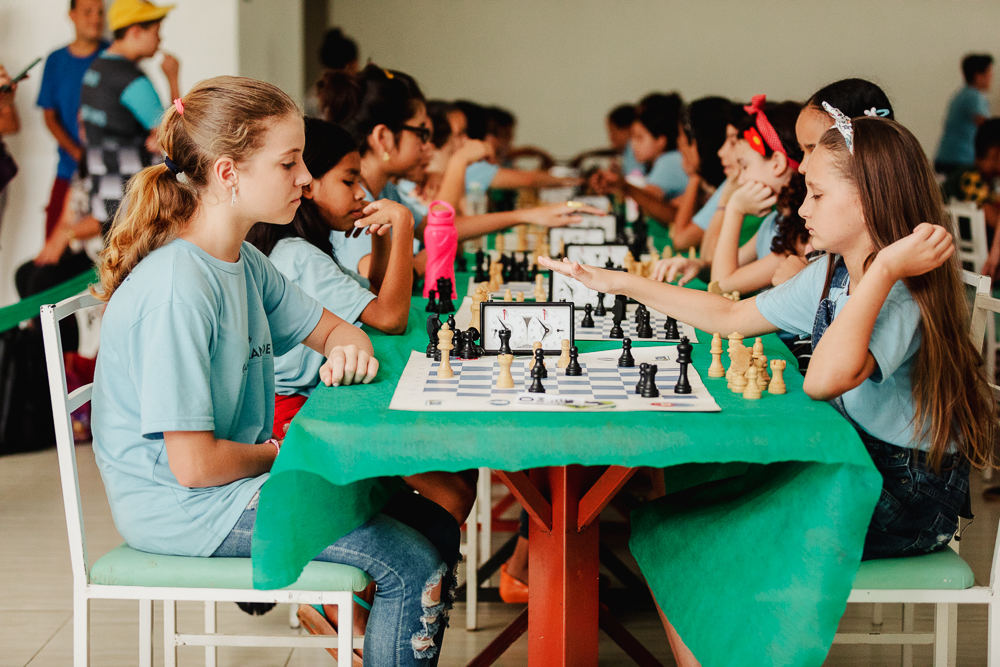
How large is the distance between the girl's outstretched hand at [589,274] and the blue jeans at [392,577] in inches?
24.8

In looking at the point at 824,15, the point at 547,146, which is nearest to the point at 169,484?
the point at 547,146

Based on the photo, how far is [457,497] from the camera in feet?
6.64

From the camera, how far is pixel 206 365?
4.87 feet

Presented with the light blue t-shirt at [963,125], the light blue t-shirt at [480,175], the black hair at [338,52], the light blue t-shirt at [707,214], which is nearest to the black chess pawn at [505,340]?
the light blue t-shirt at [707,214]

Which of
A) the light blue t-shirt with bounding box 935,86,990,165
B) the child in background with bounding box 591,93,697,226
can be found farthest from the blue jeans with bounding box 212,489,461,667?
the light blue t-shirt with bounding box 935,86,990,165

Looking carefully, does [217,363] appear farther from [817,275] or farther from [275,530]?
[817,275]

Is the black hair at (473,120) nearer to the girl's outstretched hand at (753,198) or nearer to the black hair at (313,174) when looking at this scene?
the girl's outstretched hand at (753,198)

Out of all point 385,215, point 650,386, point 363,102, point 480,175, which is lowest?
point 650,386

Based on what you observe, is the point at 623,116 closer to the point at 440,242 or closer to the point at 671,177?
the point at 671,177

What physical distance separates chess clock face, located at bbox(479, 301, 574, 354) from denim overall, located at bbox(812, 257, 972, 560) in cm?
51

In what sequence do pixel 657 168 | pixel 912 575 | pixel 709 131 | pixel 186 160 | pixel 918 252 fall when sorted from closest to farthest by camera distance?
1. pixel 918 252
2. pixel 912 575
3. pixel 186 160
4. pixel 709 131
5. pixel 657 168

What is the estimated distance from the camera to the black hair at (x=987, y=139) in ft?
19.6

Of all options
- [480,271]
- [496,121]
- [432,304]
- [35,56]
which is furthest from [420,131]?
[496,121]

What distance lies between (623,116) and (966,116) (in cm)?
267
